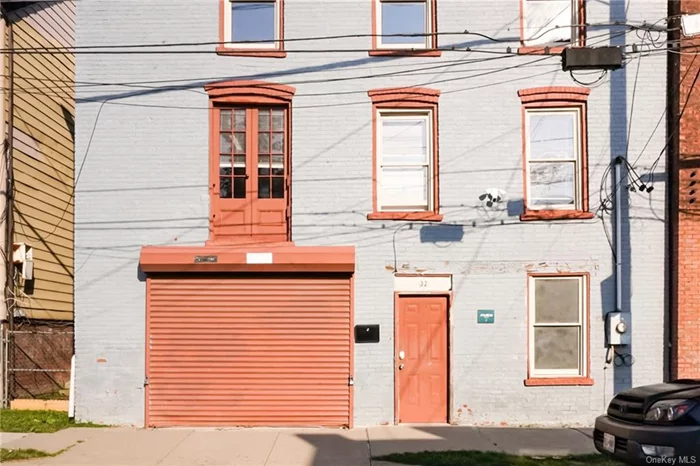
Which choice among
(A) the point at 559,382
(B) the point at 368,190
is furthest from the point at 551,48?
(A) the point at 559,382

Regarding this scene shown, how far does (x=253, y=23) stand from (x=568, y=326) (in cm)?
737

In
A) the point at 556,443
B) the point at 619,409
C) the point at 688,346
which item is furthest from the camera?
the point at 688,346

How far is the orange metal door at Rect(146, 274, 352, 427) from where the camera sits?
36.9ft

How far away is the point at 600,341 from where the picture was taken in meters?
11.4

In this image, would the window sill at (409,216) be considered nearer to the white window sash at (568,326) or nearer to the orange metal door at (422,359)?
the orange metal door at (422,359)

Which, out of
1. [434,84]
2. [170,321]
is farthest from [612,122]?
[170,321]

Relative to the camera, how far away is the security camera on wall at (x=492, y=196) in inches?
443

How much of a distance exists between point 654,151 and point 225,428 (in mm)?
8385

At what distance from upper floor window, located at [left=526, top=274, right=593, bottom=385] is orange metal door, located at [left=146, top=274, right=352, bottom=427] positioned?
309 cm

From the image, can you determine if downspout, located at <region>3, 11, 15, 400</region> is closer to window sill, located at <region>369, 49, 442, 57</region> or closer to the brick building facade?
window sill, located at <region>369, 49, 442, 57</region>

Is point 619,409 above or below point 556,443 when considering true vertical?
above

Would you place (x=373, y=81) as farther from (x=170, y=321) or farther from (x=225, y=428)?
(x=225, y=428)

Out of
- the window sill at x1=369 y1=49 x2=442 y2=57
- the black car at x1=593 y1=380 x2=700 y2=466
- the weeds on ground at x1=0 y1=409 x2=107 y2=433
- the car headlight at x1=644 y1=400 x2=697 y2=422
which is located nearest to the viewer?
the black car at x1=593 y1=380 x2=700 y2=466

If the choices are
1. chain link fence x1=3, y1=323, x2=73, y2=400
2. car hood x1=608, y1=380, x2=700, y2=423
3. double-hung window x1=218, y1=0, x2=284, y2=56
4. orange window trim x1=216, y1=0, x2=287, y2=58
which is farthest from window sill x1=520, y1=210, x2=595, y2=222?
chain link fence x1=3, y1=323, x2=73, y2=400
